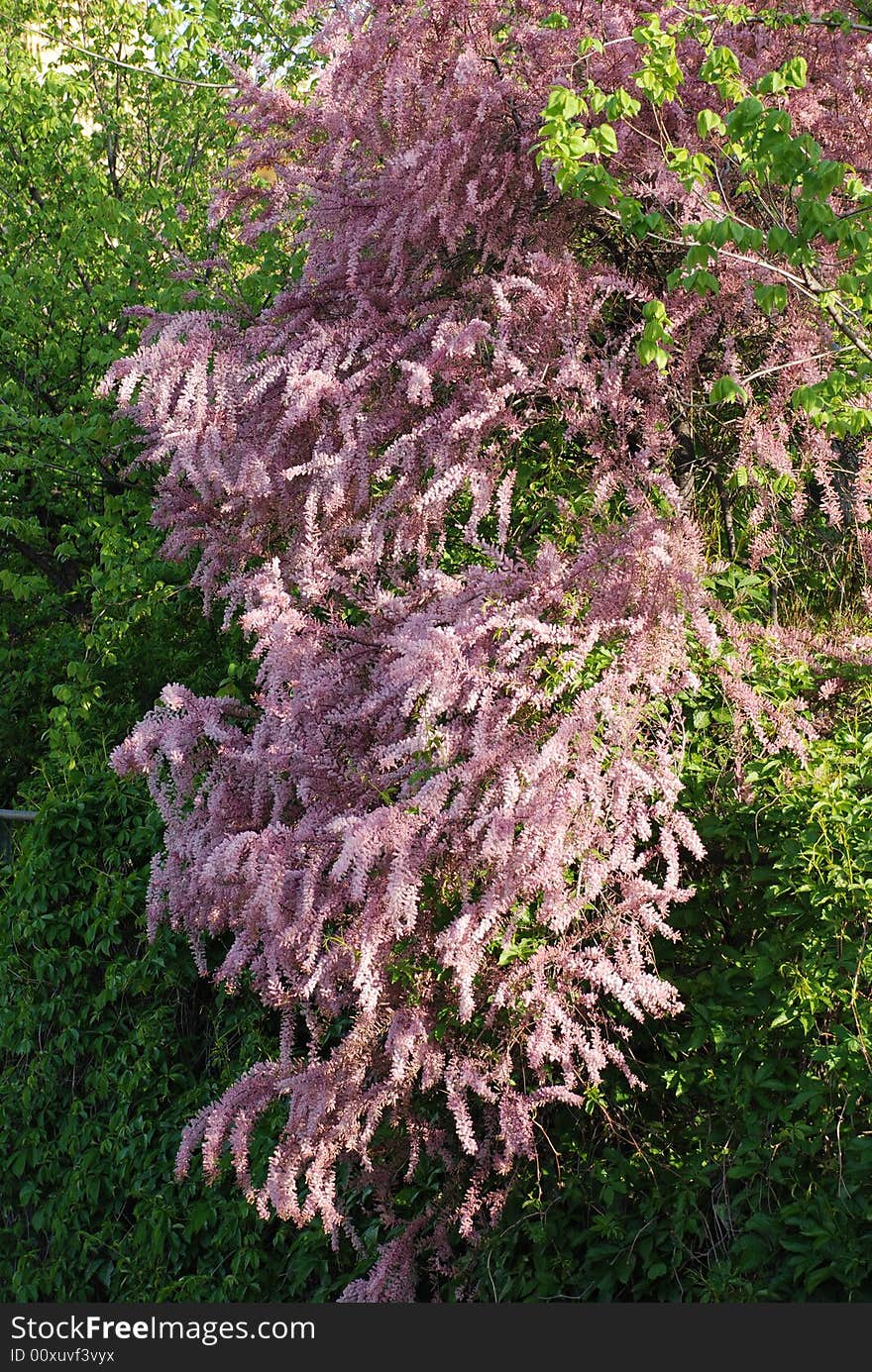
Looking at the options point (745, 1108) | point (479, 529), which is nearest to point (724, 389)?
point (479, 529)

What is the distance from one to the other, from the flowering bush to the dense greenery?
0.19 m

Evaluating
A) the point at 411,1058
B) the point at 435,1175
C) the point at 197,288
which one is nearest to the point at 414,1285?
the point at 435,1175

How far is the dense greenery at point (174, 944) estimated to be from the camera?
3.39 meters

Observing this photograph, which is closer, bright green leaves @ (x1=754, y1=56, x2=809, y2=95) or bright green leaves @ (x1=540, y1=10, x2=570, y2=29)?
bright green leaves @ (x1=754, y1=56, x2=809, y2=95)

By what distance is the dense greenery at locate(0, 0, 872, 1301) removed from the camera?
11.1ft

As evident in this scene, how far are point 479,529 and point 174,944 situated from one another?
77.9 inches

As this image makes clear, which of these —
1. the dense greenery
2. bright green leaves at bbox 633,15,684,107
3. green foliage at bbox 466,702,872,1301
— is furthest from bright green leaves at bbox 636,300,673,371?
green foliage at bbox 466,702,872,1301

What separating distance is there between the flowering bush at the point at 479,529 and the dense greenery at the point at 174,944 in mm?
193

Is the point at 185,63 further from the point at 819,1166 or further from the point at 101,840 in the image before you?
the point at 819,1166

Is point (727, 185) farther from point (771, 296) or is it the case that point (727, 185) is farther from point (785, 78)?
point (771, 296)

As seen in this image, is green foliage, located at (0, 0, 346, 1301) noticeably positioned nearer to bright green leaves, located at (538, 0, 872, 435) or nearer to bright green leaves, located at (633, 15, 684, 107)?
bright green leaves, located at (538, 0, 872, 435)

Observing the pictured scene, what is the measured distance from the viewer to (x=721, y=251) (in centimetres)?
414

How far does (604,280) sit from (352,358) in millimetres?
823

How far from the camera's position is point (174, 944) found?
5.27m
